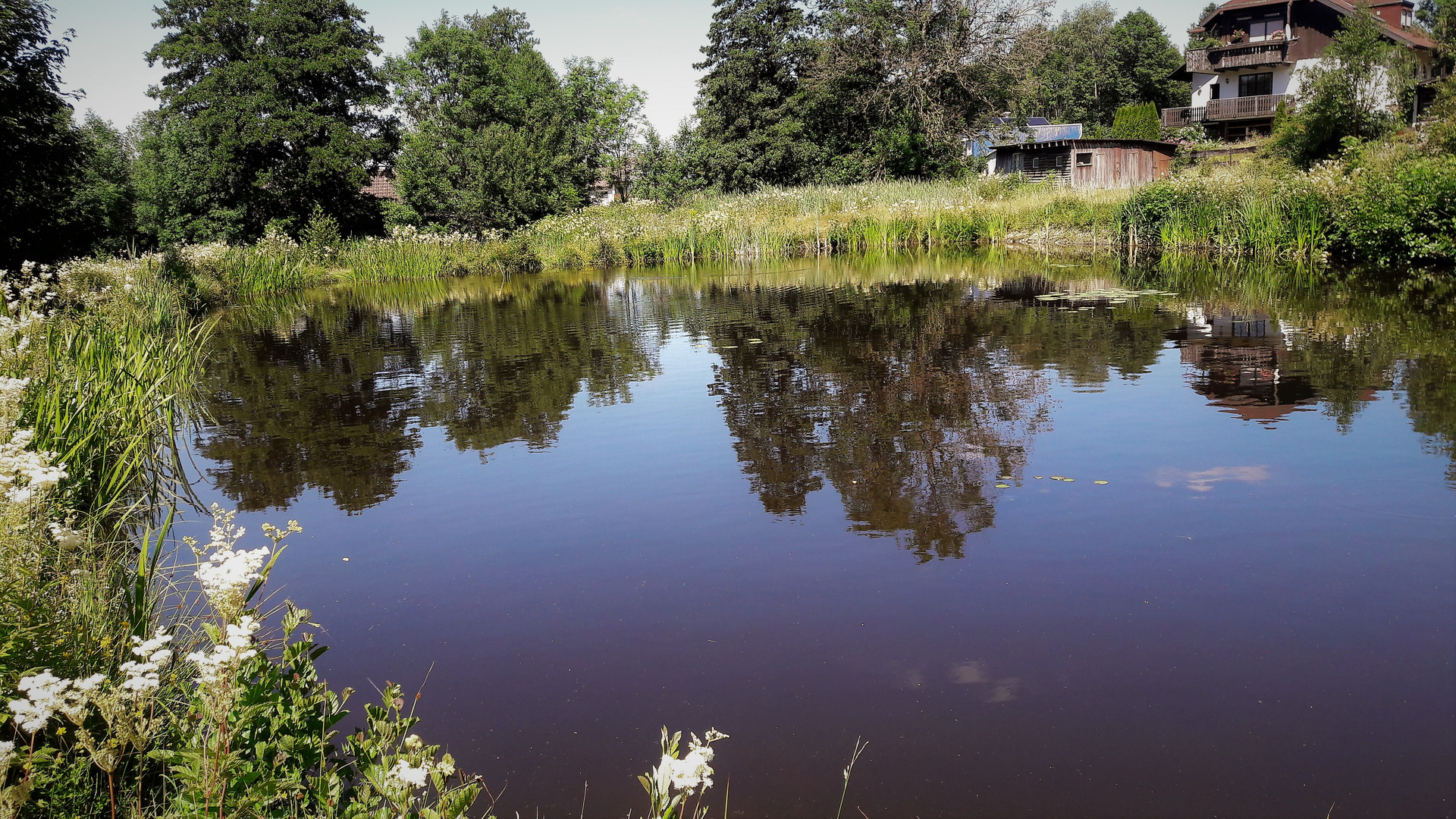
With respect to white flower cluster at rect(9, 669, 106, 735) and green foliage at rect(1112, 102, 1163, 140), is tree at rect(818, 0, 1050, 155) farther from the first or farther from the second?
white flower cluster at rect(9, 669, 106, 735)

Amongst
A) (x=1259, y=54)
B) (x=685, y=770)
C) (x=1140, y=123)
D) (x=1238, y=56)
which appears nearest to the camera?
(x=685, y=770)

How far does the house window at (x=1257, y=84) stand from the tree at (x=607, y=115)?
37.0 metres

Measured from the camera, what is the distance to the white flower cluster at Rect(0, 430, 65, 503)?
258 centimetres

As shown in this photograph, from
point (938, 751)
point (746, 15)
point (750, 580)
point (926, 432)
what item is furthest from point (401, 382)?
point (746, 15)

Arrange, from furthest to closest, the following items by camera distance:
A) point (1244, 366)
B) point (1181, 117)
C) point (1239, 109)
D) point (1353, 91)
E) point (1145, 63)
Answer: point (1145, 63)
point (1181, 117)
point (1239, 109)
point (1353, 91)
point (1244, 366)

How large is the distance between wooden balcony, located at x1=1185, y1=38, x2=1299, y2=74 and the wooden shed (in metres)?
13.2

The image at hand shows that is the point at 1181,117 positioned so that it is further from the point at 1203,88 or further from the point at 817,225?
the point at 817,225

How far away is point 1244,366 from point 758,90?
34.1 metres

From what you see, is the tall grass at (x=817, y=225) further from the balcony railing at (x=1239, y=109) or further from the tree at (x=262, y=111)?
the balcony railing at (x=1239, y=109)

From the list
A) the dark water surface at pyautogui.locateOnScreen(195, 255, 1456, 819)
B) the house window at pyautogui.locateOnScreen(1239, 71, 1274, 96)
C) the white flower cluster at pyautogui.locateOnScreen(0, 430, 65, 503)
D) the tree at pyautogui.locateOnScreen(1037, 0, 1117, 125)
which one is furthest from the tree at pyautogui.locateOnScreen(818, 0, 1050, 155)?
the white flower cluster at pyautogui.locateOnScreen(0, 430, 65, 503)

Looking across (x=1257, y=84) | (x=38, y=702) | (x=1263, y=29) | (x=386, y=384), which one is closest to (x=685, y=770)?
(x=38, y=702)

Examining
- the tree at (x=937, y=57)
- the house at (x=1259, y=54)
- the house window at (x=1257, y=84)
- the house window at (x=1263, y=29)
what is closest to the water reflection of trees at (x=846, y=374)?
the tree at (x=937, y=57)

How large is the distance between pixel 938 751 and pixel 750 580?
1.68 meters

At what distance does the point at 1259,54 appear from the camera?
49.0 meters
